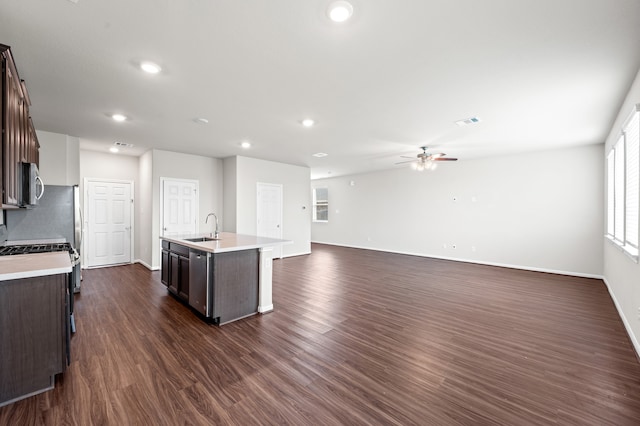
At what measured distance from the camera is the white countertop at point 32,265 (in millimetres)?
1781

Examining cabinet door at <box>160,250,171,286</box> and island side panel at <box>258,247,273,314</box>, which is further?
cabinet door at <box>160,250,171,286</box>

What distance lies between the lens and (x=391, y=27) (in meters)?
1.98

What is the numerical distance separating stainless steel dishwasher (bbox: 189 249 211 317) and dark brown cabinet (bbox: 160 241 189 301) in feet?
0.56

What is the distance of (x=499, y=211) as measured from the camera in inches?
256

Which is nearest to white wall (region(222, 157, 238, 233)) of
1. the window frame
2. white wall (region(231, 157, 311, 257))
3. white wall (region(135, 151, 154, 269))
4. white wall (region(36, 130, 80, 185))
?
white wall (region(231, 157, 311, 257))

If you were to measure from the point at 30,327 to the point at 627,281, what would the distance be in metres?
5.73

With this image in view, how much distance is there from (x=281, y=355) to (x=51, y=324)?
1.74m

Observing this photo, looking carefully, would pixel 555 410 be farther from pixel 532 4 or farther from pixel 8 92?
pixel 8 92

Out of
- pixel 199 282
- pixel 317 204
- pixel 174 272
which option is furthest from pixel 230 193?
pixel 317 204

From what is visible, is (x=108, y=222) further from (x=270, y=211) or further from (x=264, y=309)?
(x=264, y=309)

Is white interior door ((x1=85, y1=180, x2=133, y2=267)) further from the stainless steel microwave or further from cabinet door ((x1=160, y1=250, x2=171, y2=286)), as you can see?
the stainless steel microwave

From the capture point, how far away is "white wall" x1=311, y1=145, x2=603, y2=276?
5508mm

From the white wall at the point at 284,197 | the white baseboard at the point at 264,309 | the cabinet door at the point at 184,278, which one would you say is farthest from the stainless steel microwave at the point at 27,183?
the white wall at the point at 284,197

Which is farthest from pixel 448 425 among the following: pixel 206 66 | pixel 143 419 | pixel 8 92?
pixel 8 92
